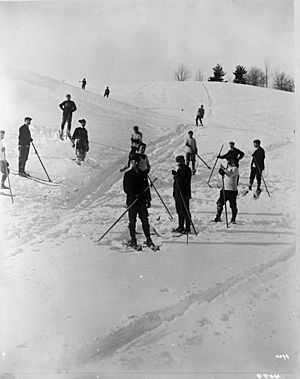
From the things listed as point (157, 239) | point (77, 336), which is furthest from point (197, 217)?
point (77, 336)

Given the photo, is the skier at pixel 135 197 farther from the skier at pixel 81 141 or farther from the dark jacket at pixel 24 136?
the dark jacket at pixel 24 136

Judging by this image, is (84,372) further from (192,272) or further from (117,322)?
(192,272)

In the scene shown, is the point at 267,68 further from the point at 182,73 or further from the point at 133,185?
the point at 133,185

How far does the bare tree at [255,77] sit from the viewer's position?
199 cm

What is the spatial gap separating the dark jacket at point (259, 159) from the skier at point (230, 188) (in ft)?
0.26

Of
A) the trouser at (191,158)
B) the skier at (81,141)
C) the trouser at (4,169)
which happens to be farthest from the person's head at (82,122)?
the trouser at (191,158)

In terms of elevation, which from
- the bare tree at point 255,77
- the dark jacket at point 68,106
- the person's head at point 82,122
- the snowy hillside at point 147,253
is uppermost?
the bare tree at point 255,77

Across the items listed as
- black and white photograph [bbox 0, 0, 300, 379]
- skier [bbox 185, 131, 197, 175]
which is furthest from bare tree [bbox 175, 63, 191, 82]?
skier [bbox 185, 131, 197, 175]

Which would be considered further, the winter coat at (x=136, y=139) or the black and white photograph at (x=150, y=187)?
the winter coat at (x=136, y=139)

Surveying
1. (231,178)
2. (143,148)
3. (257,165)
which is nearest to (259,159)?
(257,165)

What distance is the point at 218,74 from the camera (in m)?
2.02

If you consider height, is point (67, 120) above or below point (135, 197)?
above

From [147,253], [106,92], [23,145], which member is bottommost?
[147,253]

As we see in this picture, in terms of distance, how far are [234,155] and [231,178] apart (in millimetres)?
103
